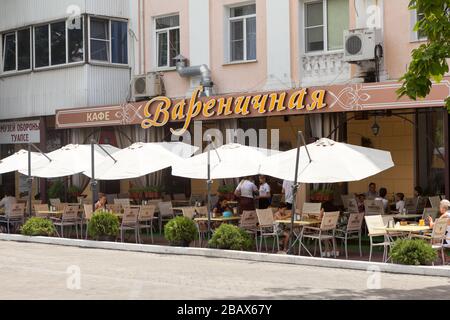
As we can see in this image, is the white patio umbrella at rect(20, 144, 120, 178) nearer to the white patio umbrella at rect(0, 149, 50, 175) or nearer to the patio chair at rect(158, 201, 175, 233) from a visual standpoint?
the white patio umbrella at rect(0, 149, 50, 175)

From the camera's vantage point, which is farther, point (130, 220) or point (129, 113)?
point (129, 113)

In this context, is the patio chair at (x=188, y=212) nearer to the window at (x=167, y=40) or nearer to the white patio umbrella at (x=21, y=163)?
the white patio umbrella at (x=21, y=163)

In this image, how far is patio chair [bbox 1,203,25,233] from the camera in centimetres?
2615

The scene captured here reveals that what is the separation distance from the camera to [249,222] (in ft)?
68.0

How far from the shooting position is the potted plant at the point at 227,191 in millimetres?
26156

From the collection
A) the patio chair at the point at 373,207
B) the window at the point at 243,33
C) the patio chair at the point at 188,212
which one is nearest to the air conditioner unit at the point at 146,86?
the window at the point at 243,33

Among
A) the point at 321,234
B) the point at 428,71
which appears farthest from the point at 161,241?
the point at 428,71

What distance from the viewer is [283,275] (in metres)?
16.3

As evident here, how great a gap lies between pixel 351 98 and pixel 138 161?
5.71 m

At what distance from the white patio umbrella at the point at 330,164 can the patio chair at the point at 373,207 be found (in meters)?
2.68

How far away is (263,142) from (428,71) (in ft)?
46.9

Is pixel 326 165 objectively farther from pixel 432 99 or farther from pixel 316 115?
pixel 316 115

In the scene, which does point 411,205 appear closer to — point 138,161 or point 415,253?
point 415,253

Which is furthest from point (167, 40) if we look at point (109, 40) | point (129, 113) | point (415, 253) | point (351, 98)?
point (415, 253)
